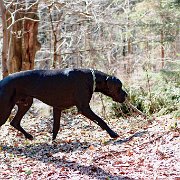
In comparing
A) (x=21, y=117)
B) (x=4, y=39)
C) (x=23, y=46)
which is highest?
(x=4, y=39)

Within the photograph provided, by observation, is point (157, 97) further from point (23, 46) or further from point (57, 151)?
point (23, 46)

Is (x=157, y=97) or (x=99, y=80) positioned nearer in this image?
(x=99, y=80)

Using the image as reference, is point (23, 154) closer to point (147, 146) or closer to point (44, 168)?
point (44, 168)

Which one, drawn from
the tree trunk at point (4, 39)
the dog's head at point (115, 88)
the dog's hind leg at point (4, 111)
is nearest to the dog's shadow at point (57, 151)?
the dog's hind leg at point (4, 111)

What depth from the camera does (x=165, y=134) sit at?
649cm

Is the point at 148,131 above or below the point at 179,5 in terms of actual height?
below

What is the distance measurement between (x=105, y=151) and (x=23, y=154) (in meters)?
1.45

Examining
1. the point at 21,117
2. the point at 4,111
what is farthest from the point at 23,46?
the point at 4,111

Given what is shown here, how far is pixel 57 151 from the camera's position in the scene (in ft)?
22.6

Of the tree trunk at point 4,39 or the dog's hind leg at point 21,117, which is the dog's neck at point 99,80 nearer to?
the dog's hind leg at point 21,117

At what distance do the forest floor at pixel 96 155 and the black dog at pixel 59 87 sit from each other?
0.68 m

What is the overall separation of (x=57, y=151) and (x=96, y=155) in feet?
3.44

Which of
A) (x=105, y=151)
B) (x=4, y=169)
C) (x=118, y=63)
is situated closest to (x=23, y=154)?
(x=4, y=169)

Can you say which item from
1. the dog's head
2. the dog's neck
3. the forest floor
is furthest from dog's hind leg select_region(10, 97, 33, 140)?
the dog's head
